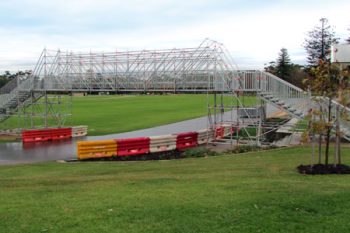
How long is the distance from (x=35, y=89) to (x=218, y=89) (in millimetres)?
16370

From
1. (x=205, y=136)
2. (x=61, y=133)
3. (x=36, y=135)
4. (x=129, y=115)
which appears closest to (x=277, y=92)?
(x=205, y=136)

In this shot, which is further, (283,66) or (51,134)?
(283,66)

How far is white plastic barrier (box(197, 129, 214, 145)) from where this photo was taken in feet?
93.1

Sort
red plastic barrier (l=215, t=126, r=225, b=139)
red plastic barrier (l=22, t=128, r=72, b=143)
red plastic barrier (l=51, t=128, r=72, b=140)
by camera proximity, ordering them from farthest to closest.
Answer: red plastic barrier (l=51, t=128, r=72, b=140), red plastic barrier (l=22, t=128, r=72, b=143), red plastic barrier (l=215, t=126, r=225, b=139)

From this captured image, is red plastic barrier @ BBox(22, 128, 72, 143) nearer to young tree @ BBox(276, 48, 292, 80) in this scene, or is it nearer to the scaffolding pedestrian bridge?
the scaffolding pedestrian bridge

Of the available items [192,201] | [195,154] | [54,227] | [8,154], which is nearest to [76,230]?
[54,227]

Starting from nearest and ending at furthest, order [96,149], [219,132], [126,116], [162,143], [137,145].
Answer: [96,149] → [137,145] → [162,143] → [219,132] → [126,116]

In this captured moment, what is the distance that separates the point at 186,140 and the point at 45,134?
436 inches

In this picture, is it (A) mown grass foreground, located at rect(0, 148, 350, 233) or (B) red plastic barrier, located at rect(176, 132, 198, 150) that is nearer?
(A) mown grass foreground, located at rect(0, 148, 350, 233)

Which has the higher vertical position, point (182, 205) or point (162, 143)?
point (182, 205)

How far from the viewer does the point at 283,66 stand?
103375 mm

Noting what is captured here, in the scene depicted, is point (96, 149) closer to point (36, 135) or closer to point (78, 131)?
point (36, 135)

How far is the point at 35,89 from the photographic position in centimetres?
3669

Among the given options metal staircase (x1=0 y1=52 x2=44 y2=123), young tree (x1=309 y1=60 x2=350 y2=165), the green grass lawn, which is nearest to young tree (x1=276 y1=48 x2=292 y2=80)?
the green grass lawn
